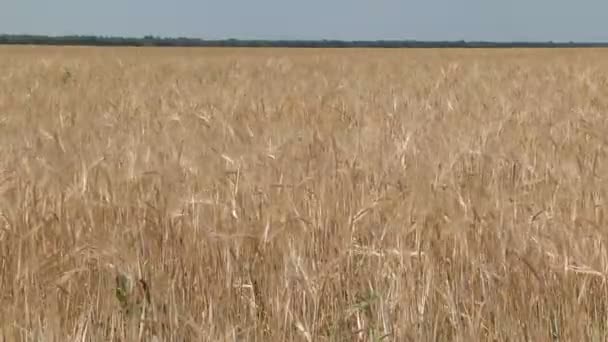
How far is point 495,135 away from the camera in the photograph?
10.9ft

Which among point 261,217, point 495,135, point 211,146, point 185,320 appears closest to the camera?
point 185,320

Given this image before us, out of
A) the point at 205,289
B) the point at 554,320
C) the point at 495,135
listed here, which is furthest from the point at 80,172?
the point at 495,135

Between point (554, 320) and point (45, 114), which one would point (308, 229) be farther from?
point (45, 114)

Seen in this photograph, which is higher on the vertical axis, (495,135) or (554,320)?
(495,135)

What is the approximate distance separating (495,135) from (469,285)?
184cm

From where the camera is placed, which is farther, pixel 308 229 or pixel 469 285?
pixel 308 229

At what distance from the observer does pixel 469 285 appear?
1.63 meters

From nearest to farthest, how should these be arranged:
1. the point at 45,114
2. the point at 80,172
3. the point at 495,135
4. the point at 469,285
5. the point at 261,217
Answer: the point at 469,285
the point at 261,217
the point at 80,172
the point at 495,135
the point at 45,114

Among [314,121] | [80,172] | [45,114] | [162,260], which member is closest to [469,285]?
[162,260]

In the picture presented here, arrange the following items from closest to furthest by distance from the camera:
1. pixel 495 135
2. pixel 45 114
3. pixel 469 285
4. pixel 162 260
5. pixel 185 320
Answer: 1. pixel 185 320
2. pixel 469 285
3. pixel 162 260
4. pixel 495 135
5. pixel 45 114

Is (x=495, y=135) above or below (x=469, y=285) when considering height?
above

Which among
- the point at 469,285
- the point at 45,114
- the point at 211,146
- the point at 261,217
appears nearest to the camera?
the point at 469,285

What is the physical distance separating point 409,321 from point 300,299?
255 mm

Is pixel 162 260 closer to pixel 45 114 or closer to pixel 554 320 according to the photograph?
pixel 554 320
